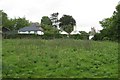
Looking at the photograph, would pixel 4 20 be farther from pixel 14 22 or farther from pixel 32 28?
pixel 32 28

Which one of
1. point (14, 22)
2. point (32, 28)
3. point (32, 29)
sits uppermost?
point (14, 22)

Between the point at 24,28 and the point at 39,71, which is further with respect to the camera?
the point at 24,28

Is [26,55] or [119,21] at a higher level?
[119,21]

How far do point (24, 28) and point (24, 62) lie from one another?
274 feet

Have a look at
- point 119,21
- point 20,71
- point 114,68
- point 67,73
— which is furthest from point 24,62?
point 119,21

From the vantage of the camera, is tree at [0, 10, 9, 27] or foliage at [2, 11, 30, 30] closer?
tree at [0, 10, 9, 27]

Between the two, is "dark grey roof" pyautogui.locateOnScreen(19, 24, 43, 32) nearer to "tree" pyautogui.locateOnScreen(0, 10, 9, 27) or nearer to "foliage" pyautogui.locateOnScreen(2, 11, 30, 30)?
"foliage" pyautogui.locateOnScreen(2, 11, 30, 30)

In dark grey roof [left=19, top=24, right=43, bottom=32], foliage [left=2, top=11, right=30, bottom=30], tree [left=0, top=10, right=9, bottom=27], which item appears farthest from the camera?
dark grey roof [left=19, top=24, right=43, bottom=32]

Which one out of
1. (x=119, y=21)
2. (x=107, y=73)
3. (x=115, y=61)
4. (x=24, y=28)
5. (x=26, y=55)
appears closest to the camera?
(x=107, y=73)

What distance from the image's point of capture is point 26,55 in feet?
58.3

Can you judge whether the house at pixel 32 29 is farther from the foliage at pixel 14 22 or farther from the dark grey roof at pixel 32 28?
the foliage at pixel 14 22

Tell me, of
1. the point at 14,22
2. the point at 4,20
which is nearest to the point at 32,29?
the point at 14,22

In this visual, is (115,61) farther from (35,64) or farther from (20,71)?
(20,71)

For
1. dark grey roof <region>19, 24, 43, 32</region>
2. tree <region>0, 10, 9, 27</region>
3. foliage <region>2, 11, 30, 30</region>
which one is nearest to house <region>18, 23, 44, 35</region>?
dark grey roof <region>19, 24, 43, 32</region>
